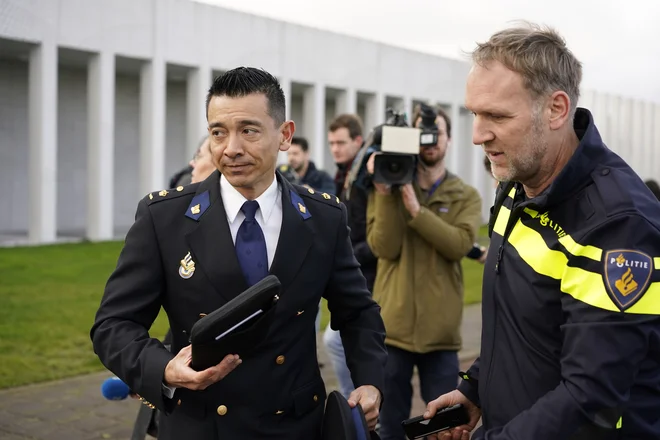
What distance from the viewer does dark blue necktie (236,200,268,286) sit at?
257 centimetres

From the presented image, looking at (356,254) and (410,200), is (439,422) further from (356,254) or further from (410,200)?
(356,254)

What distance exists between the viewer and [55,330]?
29.3ft

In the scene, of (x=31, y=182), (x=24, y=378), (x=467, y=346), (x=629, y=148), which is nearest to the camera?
(x=24, y=378)

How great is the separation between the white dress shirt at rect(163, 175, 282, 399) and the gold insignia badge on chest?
16 centimetres

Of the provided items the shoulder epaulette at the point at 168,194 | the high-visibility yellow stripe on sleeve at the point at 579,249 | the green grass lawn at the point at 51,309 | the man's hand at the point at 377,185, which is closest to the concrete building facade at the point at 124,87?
the green grass lawn at the point at 51,309

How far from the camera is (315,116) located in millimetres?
25375

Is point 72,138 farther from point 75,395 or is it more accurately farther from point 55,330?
point 75,395

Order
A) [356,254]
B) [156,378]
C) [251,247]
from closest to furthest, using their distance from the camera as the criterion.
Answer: [156,378]
[251,247]
[356,254]

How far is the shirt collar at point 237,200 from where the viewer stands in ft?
8.67

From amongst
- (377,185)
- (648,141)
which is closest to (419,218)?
(377,185)

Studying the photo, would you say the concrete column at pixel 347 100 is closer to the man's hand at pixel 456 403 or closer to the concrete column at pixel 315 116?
the concrete column at pixel 315 116

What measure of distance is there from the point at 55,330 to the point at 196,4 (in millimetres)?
14458

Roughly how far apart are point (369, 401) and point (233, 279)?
2.11 ft

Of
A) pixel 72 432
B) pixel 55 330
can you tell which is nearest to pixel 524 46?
pixel 72 432
